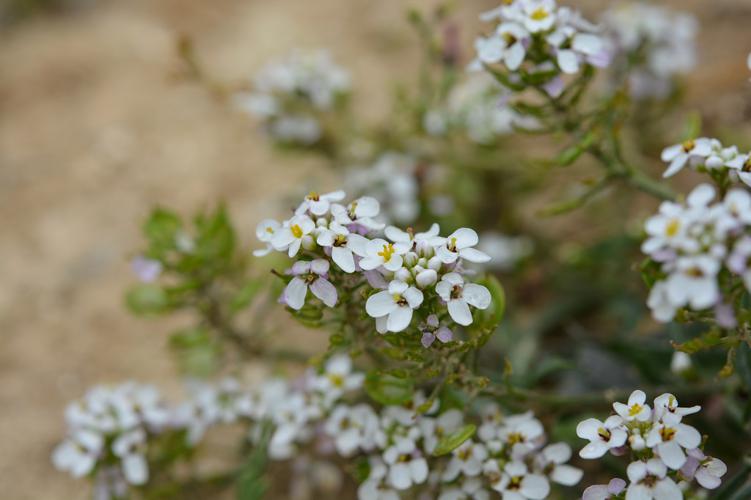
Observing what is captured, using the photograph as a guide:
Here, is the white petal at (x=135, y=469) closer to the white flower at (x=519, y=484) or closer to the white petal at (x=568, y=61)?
the white flower at (x=519, y=484)

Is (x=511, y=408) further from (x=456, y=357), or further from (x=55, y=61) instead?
(x=55, y=61)

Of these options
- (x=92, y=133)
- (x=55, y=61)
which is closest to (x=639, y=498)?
(x=92, y=133)

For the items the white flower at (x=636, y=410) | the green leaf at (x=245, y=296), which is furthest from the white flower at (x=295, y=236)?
the green leaf at (x=245, y=296)

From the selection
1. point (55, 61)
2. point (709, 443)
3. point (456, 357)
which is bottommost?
point (709, 443)

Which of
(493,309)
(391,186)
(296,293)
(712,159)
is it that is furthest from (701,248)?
(391,186)

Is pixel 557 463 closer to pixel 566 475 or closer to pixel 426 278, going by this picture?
pixel 566 475

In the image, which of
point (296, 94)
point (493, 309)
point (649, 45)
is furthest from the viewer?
point (296, 94)
